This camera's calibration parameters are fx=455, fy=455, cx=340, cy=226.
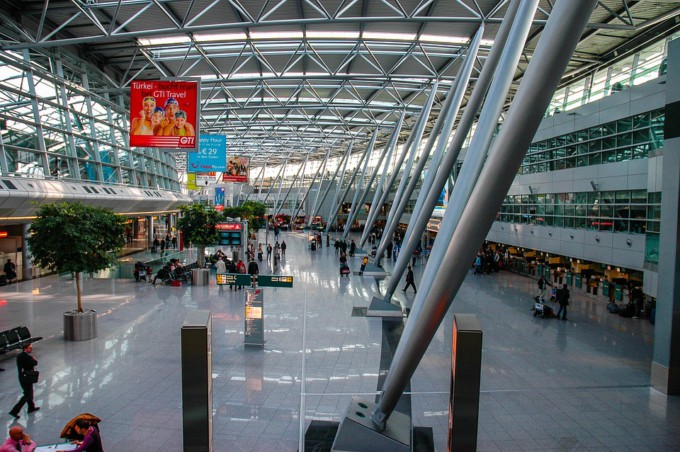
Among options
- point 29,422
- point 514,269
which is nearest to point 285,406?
point 29,422

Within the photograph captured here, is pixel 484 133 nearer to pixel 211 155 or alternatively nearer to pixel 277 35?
pixel 277 35

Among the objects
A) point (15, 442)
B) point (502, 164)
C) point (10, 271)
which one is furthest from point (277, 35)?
point (15, 442)

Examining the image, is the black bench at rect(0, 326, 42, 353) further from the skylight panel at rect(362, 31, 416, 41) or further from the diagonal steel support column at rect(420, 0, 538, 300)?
the skylight panel at rect(362, 31, 416, 41)

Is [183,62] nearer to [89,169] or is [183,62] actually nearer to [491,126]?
[89,169]

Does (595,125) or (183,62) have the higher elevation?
(183,62)

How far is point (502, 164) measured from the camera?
4.66 meters

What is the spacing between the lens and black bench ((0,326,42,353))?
10633mm

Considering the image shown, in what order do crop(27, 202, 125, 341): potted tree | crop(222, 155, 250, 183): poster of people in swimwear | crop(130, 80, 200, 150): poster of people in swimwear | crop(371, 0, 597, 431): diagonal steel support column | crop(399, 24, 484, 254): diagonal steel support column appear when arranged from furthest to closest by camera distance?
crop(222, 155, 250, 183): poster of people in swimwear → crop(399, 24, 484, 254): diagonal steel support column → crop(130, 80, 200, 150): poster of people in swimwear → crop(27, 202, 125, 341): potted tree → crop(371, 0, 597, 431): diagonal steel support column

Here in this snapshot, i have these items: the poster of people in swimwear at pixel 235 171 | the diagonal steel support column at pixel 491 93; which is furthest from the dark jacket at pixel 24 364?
the poster of people in swimwear at pixel 235 171

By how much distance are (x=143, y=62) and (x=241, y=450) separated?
1189 inches

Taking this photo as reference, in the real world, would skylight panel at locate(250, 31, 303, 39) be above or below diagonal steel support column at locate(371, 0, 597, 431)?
above

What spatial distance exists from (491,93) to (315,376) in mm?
6560

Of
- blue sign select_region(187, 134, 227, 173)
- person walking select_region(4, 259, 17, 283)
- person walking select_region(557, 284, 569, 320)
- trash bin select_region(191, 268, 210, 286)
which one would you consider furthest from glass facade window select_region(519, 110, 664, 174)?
person walking select_region(4, 259, 17, 283)

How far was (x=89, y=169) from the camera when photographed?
26.0m
